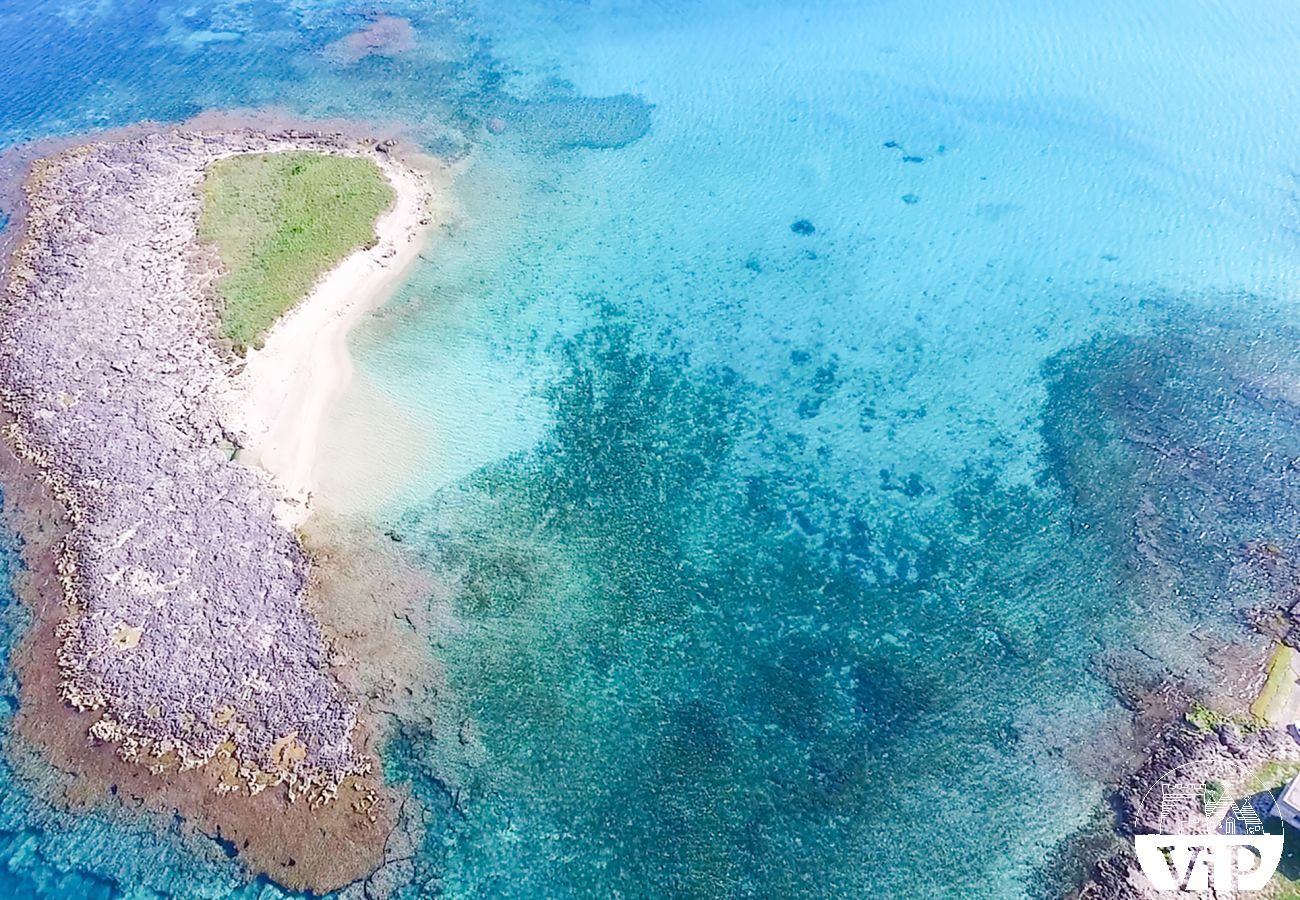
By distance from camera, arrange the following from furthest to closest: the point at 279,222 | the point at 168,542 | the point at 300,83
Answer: the point at 300,83
the point at 279,222
the point at 168,542

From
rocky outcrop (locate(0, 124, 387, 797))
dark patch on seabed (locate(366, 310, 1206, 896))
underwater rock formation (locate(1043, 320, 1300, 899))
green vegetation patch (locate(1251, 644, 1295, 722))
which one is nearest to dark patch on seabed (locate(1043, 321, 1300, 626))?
underwater rock formation (locate(1043, 320, 1300, 899))

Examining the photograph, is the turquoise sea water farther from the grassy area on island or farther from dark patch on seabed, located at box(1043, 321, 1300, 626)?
the grassy area on island

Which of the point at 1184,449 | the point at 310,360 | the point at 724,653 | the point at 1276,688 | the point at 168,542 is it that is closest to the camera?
the point at 1276,688

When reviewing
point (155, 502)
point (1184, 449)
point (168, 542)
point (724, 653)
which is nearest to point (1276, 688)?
point (1184, 449)

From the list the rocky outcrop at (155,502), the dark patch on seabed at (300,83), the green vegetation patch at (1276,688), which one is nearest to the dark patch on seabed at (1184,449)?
the green vegetation patch at (1276,688)

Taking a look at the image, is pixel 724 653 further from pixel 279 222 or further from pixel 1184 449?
pixel 279 222
